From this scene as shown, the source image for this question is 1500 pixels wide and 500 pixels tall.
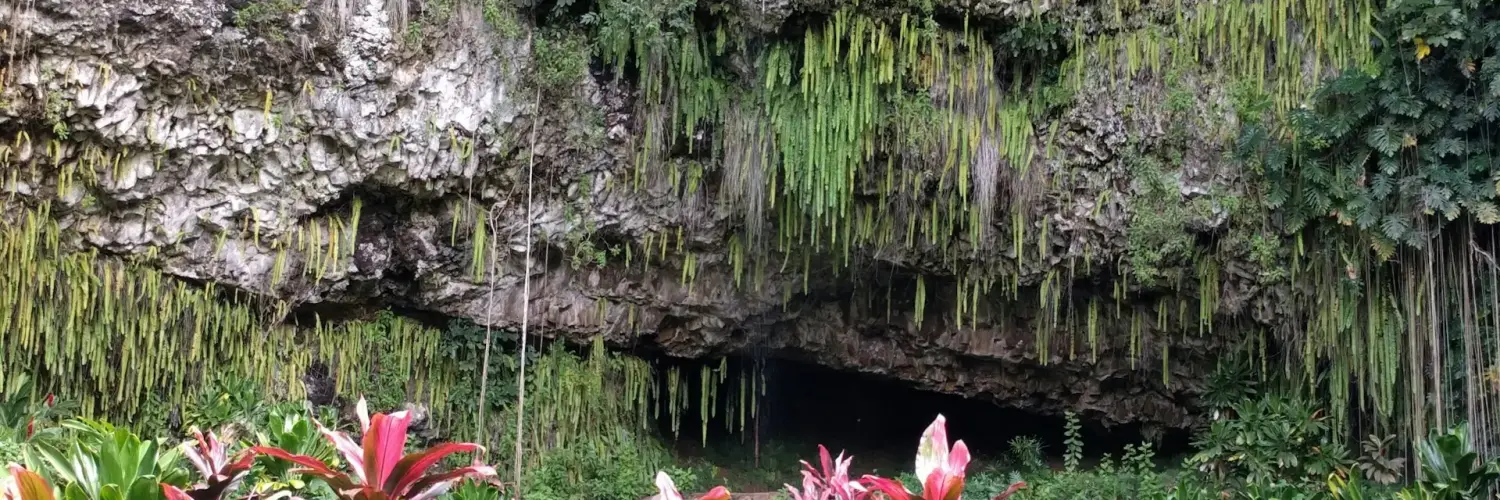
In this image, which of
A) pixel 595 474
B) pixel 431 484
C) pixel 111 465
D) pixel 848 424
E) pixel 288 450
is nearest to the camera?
pixel 431 484

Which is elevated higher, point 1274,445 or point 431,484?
point 431,484

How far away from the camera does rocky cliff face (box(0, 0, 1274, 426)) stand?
20.0ft

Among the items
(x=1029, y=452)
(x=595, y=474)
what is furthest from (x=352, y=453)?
(x=1029, y=452)

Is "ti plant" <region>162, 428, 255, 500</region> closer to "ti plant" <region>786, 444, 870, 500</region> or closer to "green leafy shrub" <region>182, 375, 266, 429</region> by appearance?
"ti plant" <region>786, 444, 870, 500</region>

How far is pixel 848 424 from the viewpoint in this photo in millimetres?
11016

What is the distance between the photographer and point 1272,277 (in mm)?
6902

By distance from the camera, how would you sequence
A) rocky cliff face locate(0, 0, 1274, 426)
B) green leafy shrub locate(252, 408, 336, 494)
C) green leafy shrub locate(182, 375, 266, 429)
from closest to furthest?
green leafy shrub locate(252, 408, 336, 494) < rocky cliff face locate(0, 0, 1274, 426) < green leafy shrub locate(182, 375, 266, 429)

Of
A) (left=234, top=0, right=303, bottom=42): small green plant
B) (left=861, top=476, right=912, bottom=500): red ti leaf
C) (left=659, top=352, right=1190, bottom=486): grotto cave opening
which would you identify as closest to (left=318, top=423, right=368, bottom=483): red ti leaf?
(left=861, top=476, right=912, bottom=500): red ti leaf

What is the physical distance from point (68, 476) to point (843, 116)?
4.80 metres

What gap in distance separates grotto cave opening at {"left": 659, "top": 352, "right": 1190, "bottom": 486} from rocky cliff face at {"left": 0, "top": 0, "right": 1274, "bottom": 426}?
2.82ft

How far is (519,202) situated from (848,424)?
5.09 m

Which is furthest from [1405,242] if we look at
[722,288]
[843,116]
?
[722,288]

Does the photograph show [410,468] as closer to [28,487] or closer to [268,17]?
[28,487]

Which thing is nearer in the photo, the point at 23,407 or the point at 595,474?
the point at 23,407
